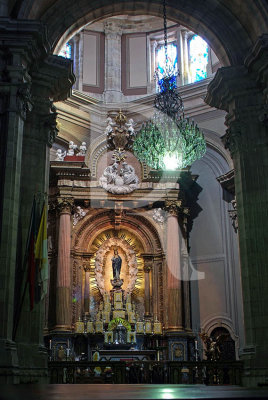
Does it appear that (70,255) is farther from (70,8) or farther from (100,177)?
(70,8)

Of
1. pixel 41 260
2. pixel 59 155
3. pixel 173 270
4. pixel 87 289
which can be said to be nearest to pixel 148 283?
pixel 173 270

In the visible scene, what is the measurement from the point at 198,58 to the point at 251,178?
424 inches

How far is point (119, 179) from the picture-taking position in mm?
18109

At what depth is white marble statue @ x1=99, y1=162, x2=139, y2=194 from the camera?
1788 centimetres

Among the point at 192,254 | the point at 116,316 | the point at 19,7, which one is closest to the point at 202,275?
the point at 192,254

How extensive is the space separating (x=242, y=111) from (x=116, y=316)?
325 inches

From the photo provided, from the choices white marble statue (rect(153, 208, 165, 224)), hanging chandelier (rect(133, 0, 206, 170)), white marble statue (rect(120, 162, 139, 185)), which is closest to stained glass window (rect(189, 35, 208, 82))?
white marble statue (rect(120, 162, 139, 185))

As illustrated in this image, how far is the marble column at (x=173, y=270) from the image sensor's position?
54.6 feet

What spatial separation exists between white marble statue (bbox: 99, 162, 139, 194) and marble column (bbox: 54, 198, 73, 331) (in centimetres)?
135

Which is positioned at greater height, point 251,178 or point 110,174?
point 110,174

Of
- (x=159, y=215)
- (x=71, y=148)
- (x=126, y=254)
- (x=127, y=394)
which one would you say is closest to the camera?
(x=127, y=394)

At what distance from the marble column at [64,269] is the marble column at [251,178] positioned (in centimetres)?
707

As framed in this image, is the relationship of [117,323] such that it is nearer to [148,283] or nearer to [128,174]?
[148,283]

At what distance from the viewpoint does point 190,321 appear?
17312 millimetres
